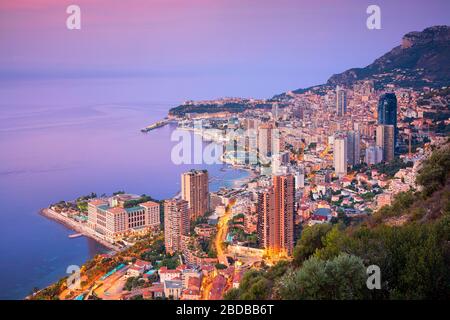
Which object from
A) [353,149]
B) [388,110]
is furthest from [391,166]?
[388,110]

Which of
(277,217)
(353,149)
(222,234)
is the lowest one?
(222,234)

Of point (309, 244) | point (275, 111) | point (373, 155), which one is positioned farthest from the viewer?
point (275, 111)

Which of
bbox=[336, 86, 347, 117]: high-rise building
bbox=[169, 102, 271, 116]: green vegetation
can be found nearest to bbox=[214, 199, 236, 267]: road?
bbox=[336, 86, 347, 117]: high-rise building

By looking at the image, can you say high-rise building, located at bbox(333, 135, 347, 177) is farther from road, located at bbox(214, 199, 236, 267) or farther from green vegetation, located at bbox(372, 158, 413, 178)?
road, located at bbox(214, 199, 236, 267)

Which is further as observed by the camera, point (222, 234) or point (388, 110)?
point (388, 110)

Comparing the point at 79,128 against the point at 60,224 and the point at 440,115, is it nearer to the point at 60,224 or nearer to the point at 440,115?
the point at 60,224

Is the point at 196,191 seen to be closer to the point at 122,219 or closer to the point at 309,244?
the point at 122,219

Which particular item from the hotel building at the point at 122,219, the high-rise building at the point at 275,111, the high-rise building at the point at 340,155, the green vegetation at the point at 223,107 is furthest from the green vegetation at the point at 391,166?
the green vegetation at the point at 223,107
